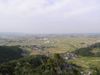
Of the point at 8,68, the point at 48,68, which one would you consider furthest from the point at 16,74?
the point at 48,68

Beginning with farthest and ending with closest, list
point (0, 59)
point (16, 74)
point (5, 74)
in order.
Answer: point (0, 59) → point (5, 74) → point (16, 74)

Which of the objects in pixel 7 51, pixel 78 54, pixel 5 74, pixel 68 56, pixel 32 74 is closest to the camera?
pixel 32 74

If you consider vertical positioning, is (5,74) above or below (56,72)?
below

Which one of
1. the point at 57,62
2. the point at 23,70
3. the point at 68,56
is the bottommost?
the point at 68,56

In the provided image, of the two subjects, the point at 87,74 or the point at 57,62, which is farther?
the point at 87,74

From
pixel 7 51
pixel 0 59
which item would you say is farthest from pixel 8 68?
pixel 7 51

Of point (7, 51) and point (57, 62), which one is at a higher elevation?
point (57, 62)

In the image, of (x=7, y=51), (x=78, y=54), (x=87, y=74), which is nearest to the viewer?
(x=87, y=74)

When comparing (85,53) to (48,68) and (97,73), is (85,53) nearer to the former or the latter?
(97,73)

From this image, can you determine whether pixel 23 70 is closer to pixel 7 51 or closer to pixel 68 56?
pixel 7 51
